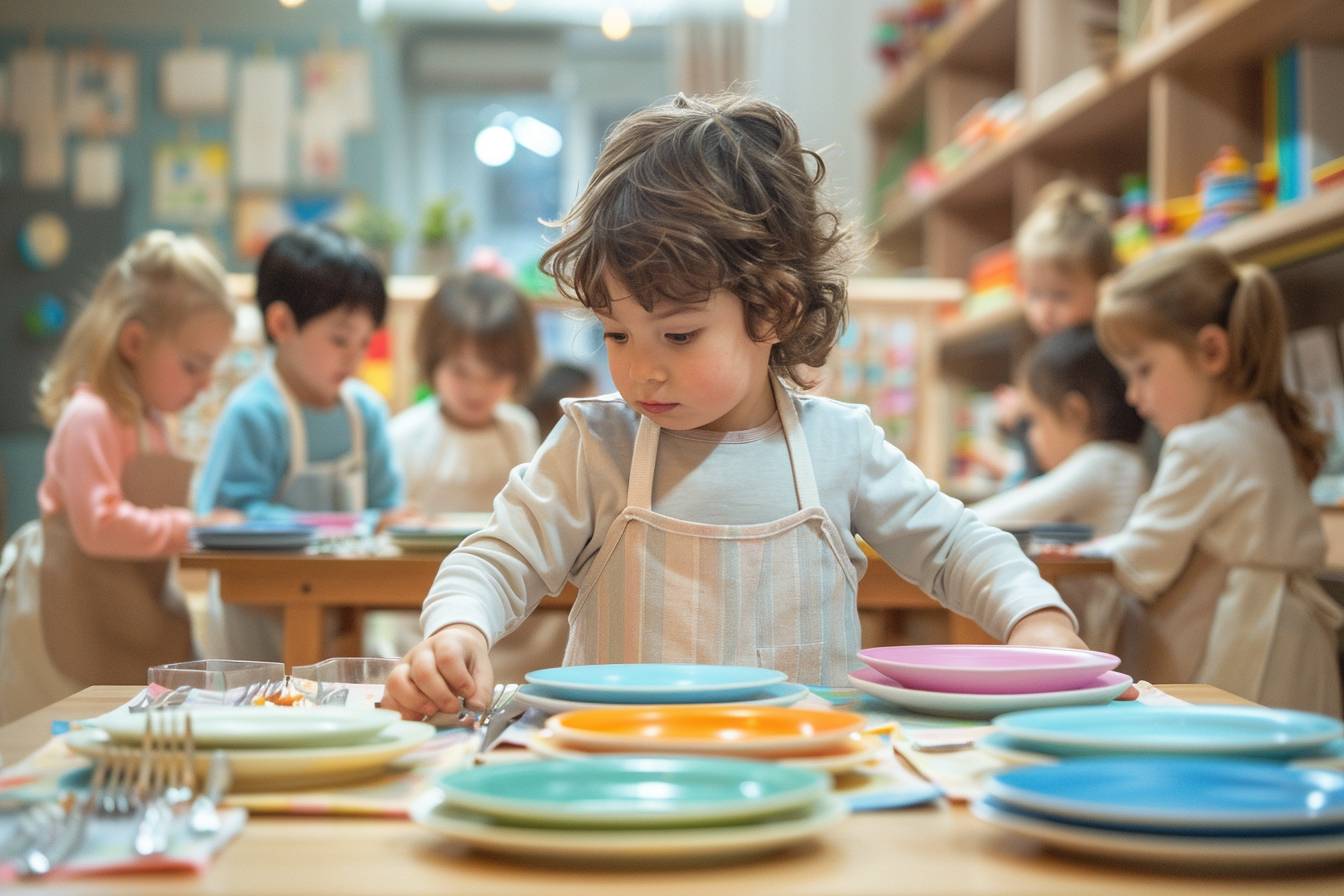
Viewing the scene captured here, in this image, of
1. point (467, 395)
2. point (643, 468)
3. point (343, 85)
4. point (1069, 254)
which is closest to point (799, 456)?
point (643, 468)

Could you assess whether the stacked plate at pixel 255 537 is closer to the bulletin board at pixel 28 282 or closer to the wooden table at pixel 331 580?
the wooden table at pixel 331 580

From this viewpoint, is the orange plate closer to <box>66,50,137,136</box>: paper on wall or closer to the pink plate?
the pink plate

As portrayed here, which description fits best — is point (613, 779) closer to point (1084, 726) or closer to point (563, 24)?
point (1084, 726)

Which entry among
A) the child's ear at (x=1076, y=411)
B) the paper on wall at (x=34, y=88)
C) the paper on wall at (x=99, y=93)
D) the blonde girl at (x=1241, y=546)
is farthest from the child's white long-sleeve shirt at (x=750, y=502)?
the paper on wall at (x=34, y=88)

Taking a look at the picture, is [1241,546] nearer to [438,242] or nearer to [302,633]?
[302,633]

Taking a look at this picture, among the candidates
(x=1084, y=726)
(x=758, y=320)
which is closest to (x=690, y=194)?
(x=758, y=320)

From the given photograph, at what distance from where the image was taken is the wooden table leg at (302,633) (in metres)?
Answer: 1.93

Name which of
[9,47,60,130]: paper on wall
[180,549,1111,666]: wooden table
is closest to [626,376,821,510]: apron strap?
[180,549,1111,666]: wooden table

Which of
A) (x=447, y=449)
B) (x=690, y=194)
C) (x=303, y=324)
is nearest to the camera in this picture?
(x=690, y=194)

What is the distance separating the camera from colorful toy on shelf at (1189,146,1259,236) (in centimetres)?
262

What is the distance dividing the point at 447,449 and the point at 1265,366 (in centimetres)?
182

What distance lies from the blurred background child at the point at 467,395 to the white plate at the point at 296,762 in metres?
2.40

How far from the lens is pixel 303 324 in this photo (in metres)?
2.70

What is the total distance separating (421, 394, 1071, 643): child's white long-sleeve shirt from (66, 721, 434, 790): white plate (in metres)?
0.48
